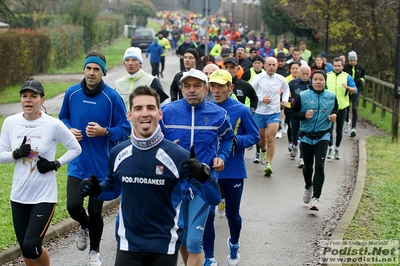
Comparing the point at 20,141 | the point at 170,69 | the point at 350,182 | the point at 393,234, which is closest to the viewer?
the point at 20,141

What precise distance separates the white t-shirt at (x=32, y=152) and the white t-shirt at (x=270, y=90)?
23.9 feet

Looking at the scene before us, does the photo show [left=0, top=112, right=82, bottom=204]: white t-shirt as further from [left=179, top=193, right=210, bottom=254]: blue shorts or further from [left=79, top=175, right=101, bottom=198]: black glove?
[left=79, top=175, right=101, bottom=198]: black glove

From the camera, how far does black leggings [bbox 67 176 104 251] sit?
7289 mm

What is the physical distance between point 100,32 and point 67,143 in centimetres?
5537

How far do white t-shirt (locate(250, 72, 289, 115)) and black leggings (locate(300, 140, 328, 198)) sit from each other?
3.21 meters

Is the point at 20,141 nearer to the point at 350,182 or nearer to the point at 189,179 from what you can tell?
the point at 189,179

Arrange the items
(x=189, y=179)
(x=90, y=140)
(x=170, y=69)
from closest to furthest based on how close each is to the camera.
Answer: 1. (x=189, y=179)
2. (x=90, y=140)
3. (x=170, y=69)

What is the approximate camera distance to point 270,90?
13617mm

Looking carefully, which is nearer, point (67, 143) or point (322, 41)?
point (67, 143)

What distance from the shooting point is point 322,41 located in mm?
37312

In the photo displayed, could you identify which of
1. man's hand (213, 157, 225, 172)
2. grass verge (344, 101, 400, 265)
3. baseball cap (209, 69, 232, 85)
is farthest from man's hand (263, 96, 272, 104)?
man's hand (213, 157, 225, 172)

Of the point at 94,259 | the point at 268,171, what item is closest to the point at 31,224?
the point at 94,259

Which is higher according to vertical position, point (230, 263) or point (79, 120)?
point (79, 120)

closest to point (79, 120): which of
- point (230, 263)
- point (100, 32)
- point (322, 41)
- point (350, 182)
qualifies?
point (230, 263)
